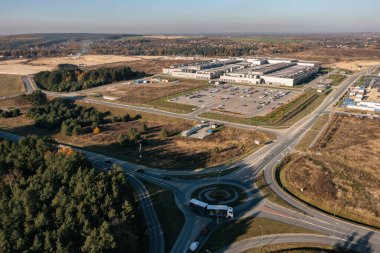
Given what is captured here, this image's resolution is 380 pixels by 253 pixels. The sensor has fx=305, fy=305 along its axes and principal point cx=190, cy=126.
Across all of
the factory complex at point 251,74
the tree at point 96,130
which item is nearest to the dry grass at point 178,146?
the tree at point 96,130

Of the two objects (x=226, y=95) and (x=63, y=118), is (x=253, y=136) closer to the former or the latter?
(x=226, y=95)

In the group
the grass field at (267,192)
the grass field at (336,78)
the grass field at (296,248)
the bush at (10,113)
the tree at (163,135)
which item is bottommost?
the grass field at (296,248)

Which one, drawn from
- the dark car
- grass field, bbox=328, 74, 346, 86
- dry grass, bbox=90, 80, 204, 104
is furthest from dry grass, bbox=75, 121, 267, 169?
grass field, bbox=328, 74, 346, 86

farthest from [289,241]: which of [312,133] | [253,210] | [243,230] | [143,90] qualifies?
[143,90]

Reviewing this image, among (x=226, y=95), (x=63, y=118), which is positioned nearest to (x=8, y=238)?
(x=63, y=118)

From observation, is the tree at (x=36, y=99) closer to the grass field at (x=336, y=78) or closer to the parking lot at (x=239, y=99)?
the parking lot at (x=239, y=99)

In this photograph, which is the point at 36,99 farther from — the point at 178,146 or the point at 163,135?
the point at 178,146

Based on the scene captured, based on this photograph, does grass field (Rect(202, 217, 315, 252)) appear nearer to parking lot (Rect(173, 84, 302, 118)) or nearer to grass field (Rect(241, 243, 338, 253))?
grass field (Rect(241, 243, 338, 253))
